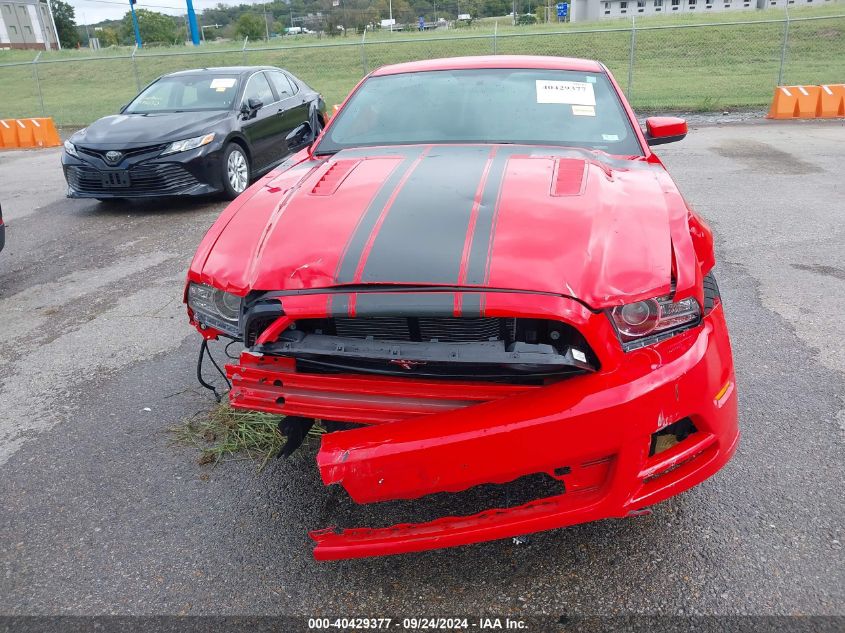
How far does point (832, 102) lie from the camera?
1285cm

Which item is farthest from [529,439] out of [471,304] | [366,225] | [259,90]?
[259,90]

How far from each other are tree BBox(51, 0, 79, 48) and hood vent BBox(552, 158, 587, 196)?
93032 millimetres

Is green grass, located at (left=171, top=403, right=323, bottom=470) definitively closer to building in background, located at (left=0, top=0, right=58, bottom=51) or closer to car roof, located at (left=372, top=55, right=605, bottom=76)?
car roof, located at (left=372, top=55, right=605, bottom=76)

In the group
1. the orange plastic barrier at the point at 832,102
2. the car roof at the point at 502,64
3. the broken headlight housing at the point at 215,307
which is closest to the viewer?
the broken headlight housing at the point at 215,307

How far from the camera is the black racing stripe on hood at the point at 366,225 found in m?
2.20

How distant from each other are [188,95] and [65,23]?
89732 millimetres

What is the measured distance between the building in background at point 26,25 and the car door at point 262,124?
68.8m

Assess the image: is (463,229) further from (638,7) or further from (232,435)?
(638,7)

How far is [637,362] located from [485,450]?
545 millimetres

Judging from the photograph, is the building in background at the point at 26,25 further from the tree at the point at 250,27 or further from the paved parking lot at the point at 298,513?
the paved parking lot at the point at 298,513

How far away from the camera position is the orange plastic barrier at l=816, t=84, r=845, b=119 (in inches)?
505

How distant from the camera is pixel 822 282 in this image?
479cm

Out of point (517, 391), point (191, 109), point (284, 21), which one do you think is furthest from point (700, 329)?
point (284, 21)

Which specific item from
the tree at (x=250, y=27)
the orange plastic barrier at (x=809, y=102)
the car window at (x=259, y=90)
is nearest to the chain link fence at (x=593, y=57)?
the orange plastic barrier at (x=809, y=102)
